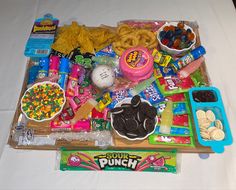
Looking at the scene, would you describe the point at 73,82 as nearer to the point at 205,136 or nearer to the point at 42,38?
the point at 42,38

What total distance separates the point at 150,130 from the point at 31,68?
51cm

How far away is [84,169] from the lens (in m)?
0.83

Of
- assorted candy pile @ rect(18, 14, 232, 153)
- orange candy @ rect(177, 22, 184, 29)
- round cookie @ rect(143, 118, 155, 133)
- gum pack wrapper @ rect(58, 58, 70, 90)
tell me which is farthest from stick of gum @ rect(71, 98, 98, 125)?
orange candy @ rect(177, 22, 184, 29)

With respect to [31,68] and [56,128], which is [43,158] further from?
[31,68]

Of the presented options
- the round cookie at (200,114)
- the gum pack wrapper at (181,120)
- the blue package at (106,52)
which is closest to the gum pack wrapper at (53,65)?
the blue package at (106,52)

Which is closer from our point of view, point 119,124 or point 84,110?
point 119,124

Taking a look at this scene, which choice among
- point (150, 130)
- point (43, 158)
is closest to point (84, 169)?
point (43, 158)

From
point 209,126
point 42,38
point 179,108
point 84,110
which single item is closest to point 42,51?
point 42,38

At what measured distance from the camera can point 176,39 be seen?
94 centimetres

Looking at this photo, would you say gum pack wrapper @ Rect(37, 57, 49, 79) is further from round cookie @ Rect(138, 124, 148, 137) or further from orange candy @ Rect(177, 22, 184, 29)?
orange candy @ Rect(177, 22, 184, 29)

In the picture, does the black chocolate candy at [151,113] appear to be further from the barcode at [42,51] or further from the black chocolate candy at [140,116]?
the barcode at [42,51]

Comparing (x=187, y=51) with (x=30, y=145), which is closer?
(x=30, y=145)

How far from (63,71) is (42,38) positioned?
0.19 metres

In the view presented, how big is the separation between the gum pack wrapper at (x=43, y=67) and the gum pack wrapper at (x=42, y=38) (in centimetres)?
2
